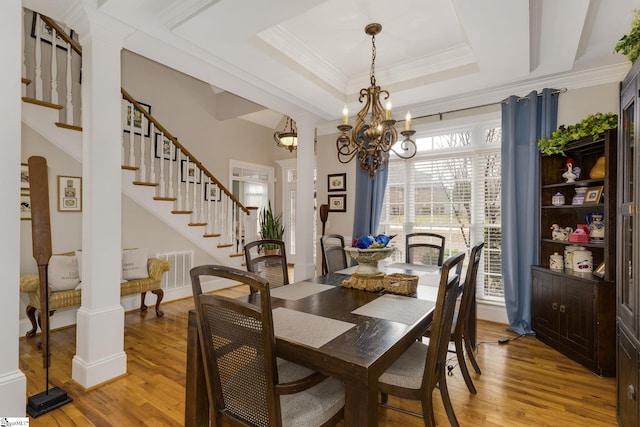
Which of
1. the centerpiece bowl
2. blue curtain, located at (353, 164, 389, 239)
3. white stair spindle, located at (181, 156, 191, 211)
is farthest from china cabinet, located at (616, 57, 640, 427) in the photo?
white stair spindle, located at (181, 156, 191, 211)

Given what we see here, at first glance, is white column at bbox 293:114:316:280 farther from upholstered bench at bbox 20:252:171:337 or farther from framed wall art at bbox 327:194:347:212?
upholstered bench at bbox 20:252:171:337

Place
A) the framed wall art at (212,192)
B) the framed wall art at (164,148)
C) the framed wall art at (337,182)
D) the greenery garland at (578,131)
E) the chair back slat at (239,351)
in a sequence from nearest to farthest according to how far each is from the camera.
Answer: the chair back slat at (239,351) → the greenery garland at (578,131) → the framed wall art at (164,148) → the framed wall art at (337,182) → the framed wall art at (212,192)

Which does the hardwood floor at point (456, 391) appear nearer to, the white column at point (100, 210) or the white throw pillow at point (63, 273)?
the white column at point (100, 210)

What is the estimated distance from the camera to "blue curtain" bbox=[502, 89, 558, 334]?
3258 mm

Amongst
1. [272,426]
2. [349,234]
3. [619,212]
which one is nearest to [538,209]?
[619,212]

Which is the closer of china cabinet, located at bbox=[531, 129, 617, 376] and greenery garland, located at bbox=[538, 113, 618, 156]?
china cabinet, located at bbox=[531, 129, 617, 376]

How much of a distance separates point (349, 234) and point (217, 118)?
3358mm

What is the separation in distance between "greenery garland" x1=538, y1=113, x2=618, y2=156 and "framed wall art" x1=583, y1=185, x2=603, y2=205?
0.41 metres

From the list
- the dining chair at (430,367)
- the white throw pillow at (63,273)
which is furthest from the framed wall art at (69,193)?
the dining chair at (430,367)

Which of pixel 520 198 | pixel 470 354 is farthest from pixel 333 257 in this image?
pixel 520 198

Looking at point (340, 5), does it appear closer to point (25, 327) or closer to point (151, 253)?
point (151, 253)

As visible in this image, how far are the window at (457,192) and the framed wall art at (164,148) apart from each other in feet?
10.1

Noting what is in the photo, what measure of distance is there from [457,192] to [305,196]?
1980mm

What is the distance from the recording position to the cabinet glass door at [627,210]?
1.65m
